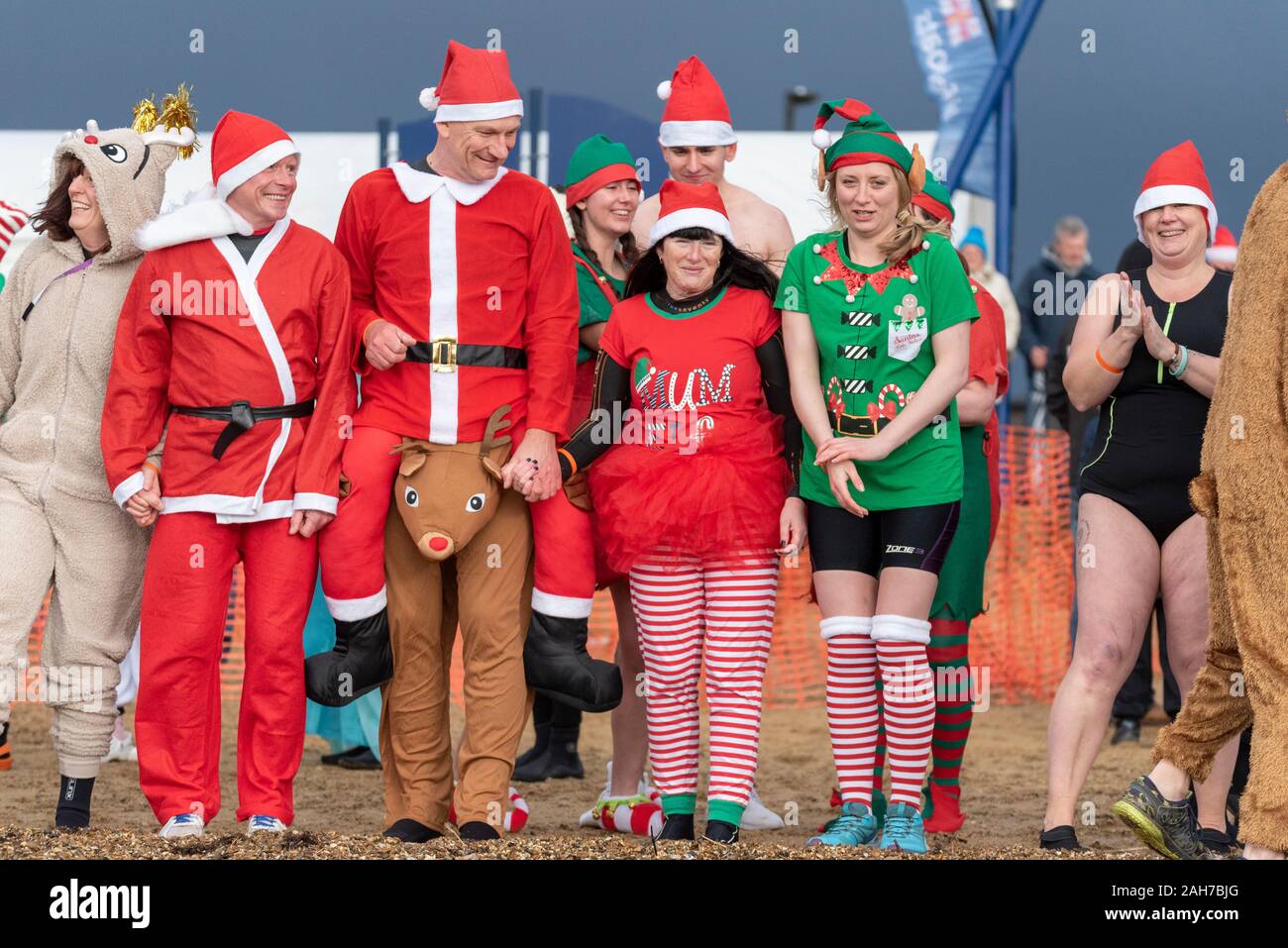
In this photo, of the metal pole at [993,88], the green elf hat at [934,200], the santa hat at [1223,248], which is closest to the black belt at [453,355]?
the green elf hat at [934,200]

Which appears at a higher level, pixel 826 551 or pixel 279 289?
pixel 279 289

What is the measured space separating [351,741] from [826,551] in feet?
10.2

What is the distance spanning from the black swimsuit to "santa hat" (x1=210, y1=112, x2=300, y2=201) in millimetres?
2504

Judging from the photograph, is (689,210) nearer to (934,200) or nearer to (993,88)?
(934,200)

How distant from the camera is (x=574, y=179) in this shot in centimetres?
572

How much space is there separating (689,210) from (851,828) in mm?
1834

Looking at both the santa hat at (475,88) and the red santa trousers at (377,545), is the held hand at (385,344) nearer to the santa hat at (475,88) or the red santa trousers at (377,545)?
the red santa trousers at (377,545)

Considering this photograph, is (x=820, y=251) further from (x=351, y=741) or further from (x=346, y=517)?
(x=351, y=741)

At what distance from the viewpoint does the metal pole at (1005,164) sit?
11375 millimetres

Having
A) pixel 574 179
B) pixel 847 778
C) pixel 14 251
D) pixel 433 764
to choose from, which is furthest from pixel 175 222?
pixel 14 251

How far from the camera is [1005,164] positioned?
1141 cm

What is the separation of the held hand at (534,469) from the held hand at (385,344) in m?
0.43

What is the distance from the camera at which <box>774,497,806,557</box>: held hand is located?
4.92m

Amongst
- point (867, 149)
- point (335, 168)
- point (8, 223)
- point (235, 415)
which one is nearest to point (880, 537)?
point (867, 149)
